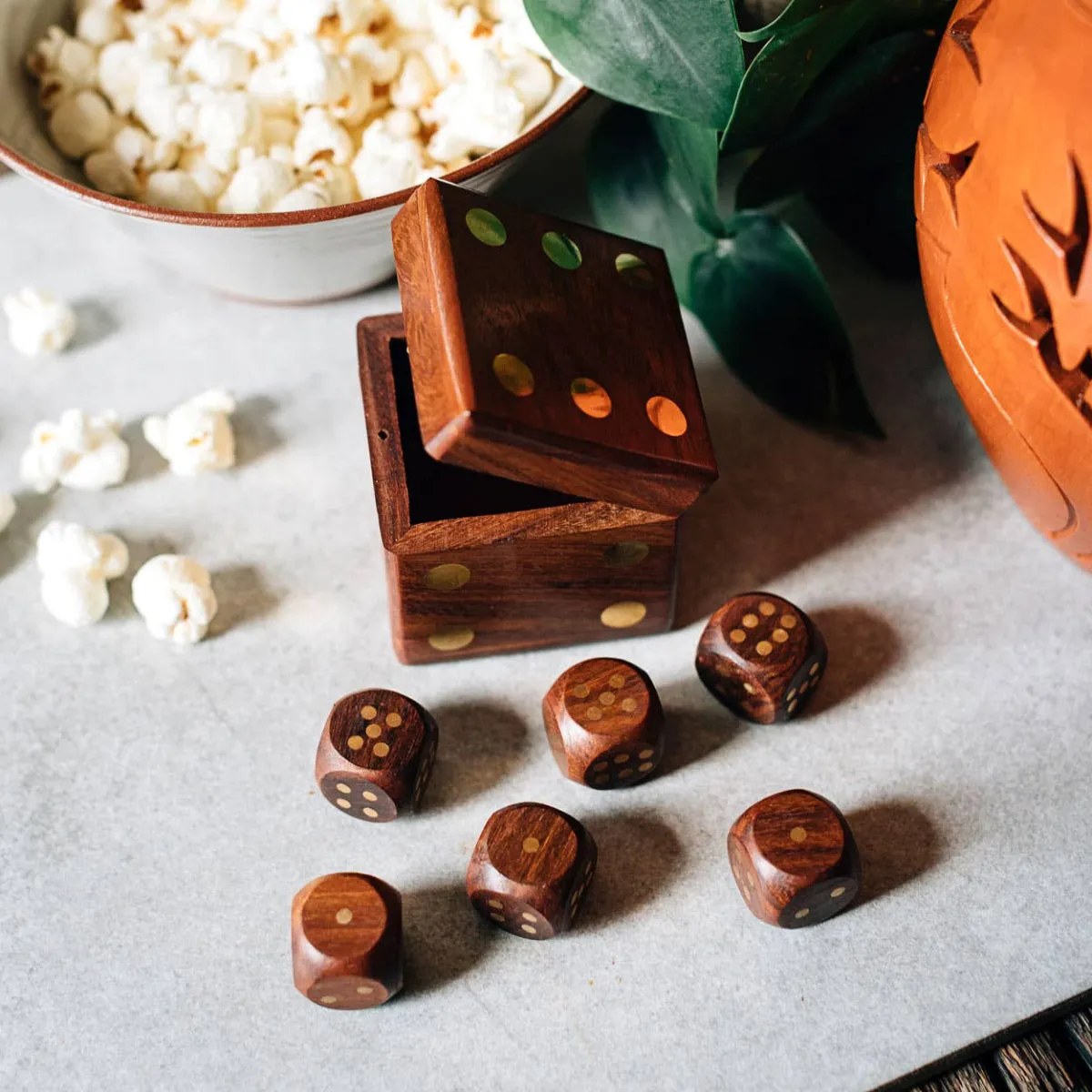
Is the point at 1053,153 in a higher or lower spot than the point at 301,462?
higher

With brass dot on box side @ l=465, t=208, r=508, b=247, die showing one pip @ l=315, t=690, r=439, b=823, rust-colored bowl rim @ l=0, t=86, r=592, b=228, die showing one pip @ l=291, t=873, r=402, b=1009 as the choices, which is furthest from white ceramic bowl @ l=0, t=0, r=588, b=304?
die showing one pip @ l=291, t=873, r=402, b=1009

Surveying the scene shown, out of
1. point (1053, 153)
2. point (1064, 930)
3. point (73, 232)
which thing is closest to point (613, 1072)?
point (1064, 930)

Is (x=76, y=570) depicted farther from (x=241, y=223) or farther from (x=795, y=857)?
(x=795, y=857)

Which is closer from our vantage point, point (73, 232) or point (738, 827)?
point (738, 827)

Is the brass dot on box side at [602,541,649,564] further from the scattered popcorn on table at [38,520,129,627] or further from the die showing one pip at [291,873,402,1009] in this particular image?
the scattered popcorn on table at [38,520,129,627]

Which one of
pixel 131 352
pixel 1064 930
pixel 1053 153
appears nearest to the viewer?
pixel 1053 153

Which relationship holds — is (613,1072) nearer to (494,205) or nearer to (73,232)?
(494,205)

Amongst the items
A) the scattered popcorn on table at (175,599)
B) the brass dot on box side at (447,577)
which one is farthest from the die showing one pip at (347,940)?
the scattered popcorn on table at (175,599)

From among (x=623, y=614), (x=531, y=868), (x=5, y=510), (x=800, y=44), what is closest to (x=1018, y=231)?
(x=800, y=44)
